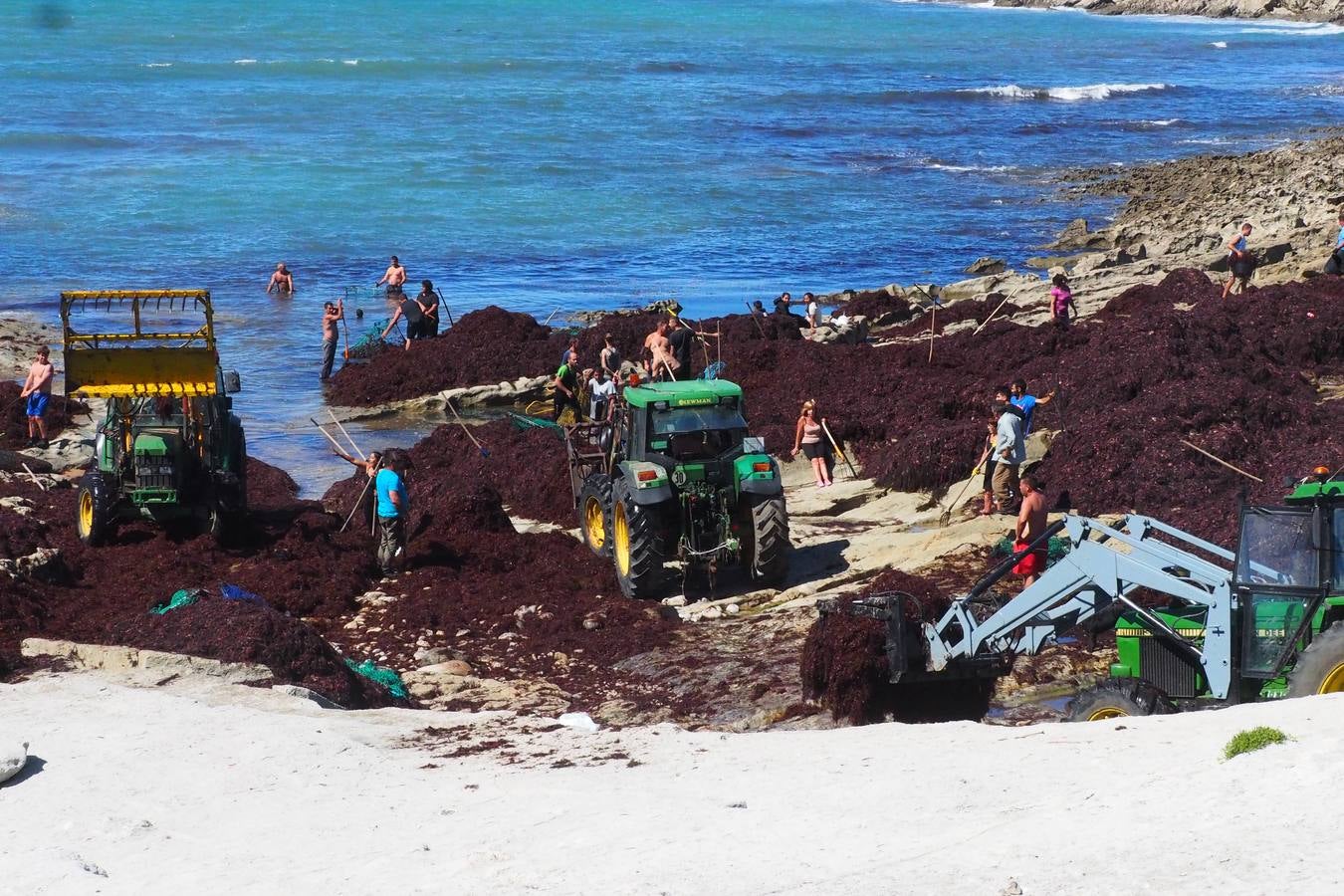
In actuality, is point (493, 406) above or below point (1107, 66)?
below

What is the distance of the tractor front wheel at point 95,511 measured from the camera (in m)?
16.3

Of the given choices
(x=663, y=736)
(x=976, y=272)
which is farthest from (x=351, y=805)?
(x=976, y=272)

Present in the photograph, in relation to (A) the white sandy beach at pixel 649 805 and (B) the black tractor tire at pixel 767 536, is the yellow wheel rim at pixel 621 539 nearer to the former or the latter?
(B) the black tractor tire at pixel 767 536

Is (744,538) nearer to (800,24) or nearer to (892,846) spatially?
(892,846)

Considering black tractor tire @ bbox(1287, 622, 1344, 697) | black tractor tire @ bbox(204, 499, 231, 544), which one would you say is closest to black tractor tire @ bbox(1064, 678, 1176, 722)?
black tractor tire @ bbox(1287, 622, 1344, 697)

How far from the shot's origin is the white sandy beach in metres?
7.66

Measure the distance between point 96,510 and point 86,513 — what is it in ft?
1.67

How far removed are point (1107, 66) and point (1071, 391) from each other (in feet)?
239

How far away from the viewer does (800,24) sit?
373 feet

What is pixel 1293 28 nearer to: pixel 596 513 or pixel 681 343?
pixel 681 343

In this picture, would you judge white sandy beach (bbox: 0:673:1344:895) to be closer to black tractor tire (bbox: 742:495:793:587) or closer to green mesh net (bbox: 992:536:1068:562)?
green mesh net (bbox: 992:536:1068:562)

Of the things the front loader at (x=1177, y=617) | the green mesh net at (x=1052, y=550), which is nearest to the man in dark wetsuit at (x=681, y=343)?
the green mesh net at (x=1052, y=550)

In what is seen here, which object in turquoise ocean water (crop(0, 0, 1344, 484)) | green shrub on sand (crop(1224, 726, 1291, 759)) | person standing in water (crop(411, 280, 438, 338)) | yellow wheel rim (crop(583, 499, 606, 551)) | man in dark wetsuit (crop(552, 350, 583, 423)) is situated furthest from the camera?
turquoise ocean water (crop(0, 0, 1344, 484))

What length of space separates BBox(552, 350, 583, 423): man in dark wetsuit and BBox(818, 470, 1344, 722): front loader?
1161 centimetres
